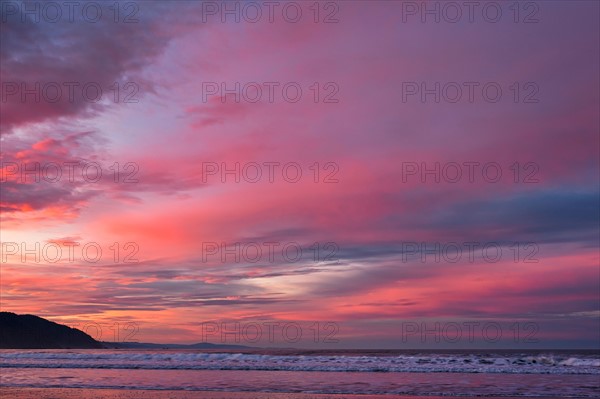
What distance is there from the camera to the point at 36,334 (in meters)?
148

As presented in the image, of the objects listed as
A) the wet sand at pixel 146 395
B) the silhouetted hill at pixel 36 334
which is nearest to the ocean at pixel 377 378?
the wet sand at pixel 146 395

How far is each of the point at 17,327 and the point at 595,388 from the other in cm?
14975

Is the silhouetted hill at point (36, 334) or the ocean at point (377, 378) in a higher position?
the ocean at point (377, 378)

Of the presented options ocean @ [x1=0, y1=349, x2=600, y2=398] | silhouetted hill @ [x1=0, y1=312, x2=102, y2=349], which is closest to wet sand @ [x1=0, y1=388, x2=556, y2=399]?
ocean @ [x1=0, y1=349, x2=600, y2=398]

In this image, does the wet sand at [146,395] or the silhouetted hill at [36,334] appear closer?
the wet sand at [146,395]

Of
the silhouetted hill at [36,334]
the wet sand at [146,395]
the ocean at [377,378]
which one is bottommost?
the silhouetted hill at [36,334]

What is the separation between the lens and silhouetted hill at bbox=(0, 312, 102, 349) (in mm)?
138500

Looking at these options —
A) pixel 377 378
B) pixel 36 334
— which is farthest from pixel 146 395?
pixel 36 334

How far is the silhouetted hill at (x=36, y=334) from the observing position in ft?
454

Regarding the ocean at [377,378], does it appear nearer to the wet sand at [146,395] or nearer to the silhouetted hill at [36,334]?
the wet sand at [146,395]

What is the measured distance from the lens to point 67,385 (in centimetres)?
3030

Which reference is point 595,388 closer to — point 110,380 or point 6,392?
point 110,380

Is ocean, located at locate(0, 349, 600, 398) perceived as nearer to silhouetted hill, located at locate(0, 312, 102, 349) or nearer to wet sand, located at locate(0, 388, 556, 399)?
wet sand, located at locate(0, 388, 556, 399)

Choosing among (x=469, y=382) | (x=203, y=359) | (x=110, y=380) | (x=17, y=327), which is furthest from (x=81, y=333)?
(x=469, y=382)
